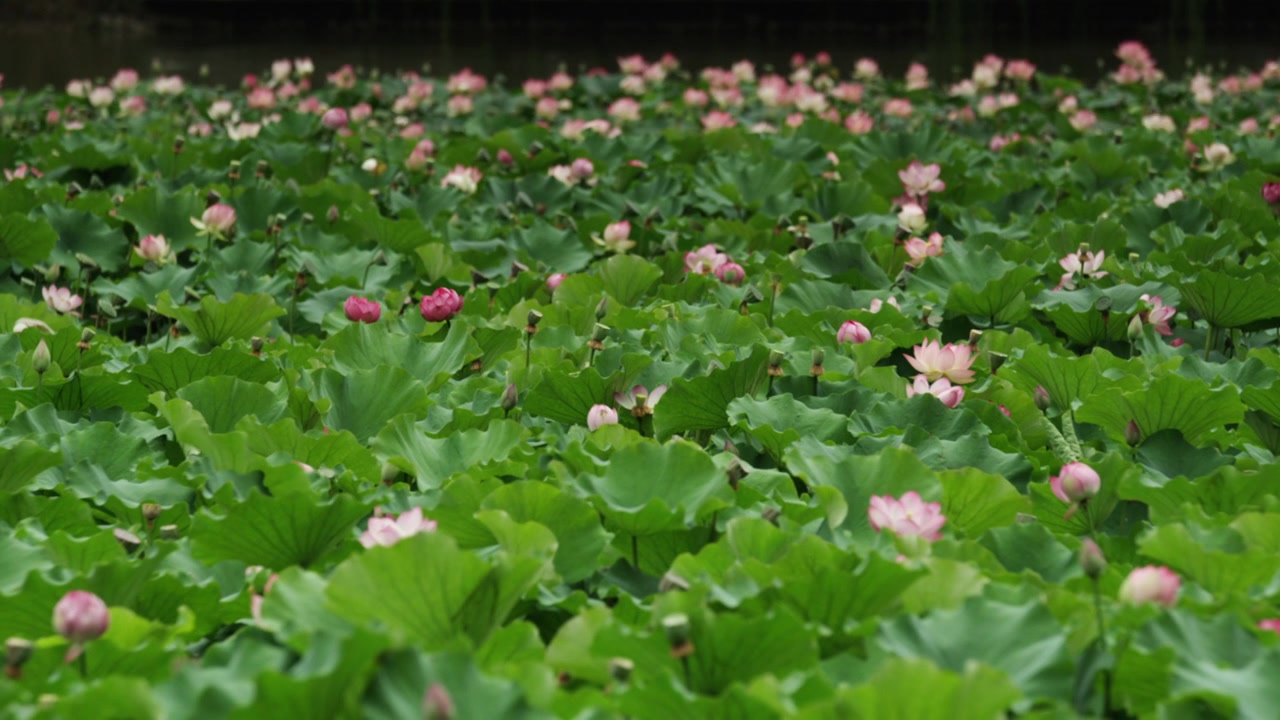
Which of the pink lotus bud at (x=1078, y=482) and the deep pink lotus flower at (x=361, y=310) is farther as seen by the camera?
the deep pink lotus flower at (x=361, y=310)

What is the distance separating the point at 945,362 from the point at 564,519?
0.84m

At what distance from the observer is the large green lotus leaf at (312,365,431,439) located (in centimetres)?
209

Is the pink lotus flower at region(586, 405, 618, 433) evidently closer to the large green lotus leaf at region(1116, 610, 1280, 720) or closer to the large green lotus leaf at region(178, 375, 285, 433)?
the large green lotus leaf at region(178, 375, 285, 433)

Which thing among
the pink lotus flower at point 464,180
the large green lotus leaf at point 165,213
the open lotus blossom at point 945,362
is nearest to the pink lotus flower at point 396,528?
the open lotus blossom at point 945,362

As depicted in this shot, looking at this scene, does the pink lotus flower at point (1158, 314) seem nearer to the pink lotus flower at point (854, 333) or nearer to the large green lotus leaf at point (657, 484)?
the pink lotus flower at point (854, 333)

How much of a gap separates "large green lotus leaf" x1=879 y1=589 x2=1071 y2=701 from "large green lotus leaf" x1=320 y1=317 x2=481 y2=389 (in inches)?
48.5

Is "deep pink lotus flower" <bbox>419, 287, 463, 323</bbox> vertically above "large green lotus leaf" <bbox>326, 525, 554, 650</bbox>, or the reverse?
"large green lotus leaf" <bbox>326, 525, 554, 650</bbox>

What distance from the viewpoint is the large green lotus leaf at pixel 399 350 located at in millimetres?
2348

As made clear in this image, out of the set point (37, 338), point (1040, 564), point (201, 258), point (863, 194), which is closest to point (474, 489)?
point (1040, 564)

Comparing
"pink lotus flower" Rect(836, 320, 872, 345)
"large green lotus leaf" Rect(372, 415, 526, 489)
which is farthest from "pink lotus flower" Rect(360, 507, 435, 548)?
"pink lotus flower" Rect(836, 320, 872, 345)

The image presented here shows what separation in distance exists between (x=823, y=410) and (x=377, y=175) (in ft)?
9.36

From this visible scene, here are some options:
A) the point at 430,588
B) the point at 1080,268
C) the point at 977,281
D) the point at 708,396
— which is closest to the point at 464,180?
the point at 977,281

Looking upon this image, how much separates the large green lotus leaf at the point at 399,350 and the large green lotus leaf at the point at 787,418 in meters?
0.57

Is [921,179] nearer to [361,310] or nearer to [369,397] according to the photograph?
[361,310]
